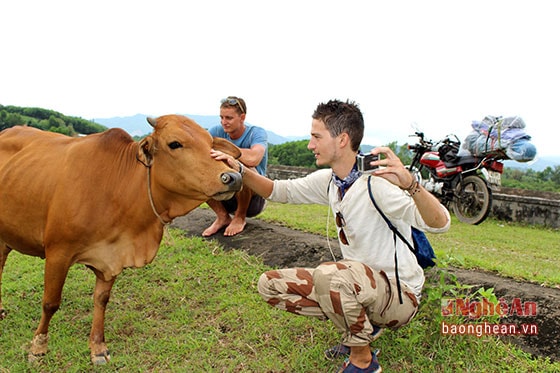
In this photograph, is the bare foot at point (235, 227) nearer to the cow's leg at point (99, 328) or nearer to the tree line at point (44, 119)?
the cow's leg at point (99, 328)

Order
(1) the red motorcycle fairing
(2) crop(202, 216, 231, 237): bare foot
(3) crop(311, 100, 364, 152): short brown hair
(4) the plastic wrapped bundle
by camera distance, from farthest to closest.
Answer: (1) the red motorcycle fairing, (4) the plastic wrapped bundle, (2) crop(202, 216, 231, 237): bare foot, (3) crop(311, 100, 364, 152): short brown hair

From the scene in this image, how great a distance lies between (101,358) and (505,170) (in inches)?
740

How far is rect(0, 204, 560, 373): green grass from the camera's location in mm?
3086

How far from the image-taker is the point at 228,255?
5.06 m

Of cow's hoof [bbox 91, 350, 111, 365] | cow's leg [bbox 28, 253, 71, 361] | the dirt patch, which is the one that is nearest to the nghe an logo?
the dirt patch

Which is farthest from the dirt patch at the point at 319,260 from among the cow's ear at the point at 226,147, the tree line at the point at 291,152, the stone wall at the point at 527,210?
the stone wall at the point at 527,210

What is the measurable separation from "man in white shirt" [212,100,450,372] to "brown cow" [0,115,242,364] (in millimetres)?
263

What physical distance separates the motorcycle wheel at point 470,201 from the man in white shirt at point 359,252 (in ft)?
21.2

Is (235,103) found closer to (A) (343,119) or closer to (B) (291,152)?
(A) (343,119)

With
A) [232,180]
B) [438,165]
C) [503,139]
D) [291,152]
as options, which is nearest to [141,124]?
[291,152]

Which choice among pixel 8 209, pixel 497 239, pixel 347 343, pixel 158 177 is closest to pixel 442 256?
pixel 347 343

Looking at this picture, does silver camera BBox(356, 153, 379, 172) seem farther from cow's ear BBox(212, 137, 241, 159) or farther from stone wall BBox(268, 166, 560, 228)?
stone wall BBox(268, 166, 560, 228)

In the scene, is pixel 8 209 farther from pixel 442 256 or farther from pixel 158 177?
pixel 442 256

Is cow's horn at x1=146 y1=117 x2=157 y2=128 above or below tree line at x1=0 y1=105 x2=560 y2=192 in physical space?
above
